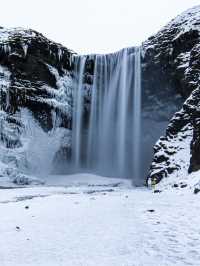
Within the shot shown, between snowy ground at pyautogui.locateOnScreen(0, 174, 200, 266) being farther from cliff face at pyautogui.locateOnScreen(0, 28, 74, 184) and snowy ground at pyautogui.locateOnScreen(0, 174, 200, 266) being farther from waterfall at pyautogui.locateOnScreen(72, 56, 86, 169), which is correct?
waterfall at pyautogui.locateOnScreen(72, 56, 86, 169)

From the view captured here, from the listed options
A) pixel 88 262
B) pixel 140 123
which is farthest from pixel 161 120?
pixel 88 262

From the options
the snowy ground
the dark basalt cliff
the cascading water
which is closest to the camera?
the snowy ground

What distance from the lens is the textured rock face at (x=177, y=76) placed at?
1083 inches

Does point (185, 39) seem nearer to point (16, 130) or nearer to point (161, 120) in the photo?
point (161, 120)

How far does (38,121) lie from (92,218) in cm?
3173

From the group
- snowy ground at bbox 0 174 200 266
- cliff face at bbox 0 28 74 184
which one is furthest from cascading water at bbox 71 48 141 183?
snowy ground at bbox 0 174 200 266

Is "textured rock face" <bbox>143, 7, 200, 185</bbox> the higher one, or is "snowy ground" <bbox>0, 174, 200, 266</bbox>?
"textured rock face" <bbox>143, 7, 200, 185</bbox>

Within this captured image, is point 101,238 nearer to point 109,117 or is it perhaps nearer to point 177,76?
point 177,76

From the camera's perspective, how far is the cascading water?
41.8 meters

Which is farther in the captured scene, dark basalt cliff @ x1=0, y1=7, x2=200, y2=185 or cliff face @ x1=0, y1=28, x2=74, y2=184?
dark basalt cliff @ x1=0, y1=7, x2=200, y2=185

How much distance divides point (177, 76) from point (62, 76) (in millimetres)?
13158

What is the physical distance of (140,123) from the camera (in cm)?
4303

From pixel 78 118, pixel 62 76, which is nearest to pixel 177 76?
pixel 78 118

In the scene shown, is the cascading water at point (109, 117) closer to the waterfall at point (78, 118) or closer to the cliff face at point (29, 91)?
the waterfall at point (78, 118)
